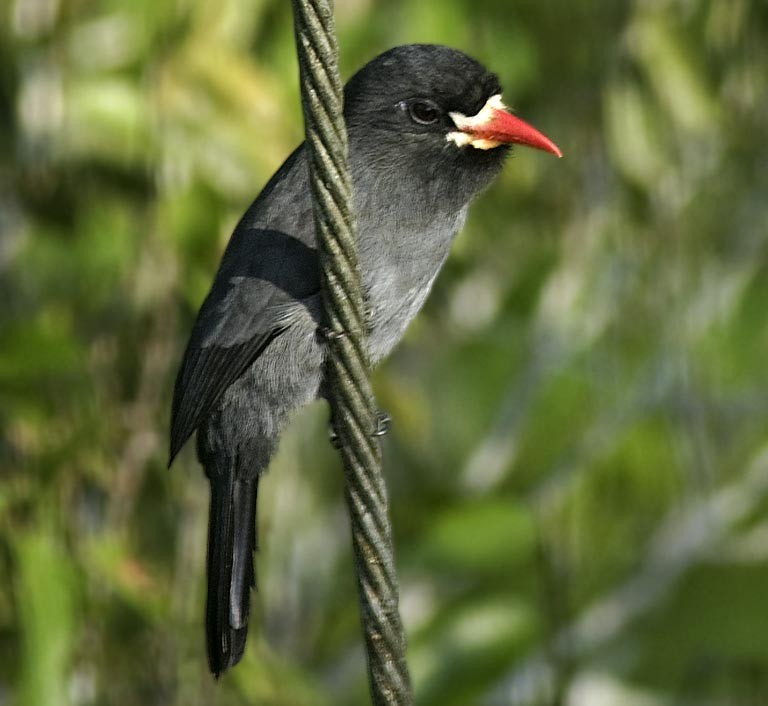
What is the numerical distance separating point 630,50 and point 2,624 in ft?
9.94

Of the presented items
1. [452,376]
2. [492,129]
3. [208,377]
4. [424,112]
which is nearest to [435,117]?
[424,112]

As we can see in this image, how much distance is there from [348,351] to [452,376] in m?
3.56

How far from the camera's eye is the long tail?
11.1 ft

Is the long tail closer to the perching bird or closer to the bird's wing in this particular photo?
the perching bird

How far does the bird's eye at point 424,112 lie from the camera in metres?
3.56

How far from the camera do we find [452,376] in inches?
238

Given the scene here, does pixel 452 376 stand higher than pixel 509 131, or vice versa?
pixel 509 131

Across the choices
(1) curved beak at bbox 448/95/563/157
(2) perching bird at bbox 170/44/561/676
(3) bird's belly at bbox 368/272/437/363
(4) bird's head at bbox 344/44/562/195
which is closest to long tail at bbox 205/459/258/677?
(2) perching bird at bbox 170/44/561/676

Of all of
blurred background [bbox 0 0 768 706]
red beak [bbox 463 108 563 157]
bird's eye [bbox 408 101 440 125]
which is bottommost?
blurred background [bbox 0 0 768 706]

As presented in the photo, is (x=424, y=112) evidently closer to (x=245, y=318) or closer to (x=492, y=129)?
(x=492, y=129)

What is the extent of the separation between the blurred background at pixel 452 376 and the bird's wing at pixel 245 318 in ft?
1.56

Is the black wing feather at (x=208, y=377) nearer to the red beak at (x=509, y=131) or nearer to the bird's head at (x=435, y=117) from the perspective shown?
the bird's head at (x=435, y=117)

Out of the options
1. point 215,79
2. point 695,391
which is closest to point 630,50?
point 695,391

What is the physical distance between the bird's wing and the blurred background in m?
0.47
